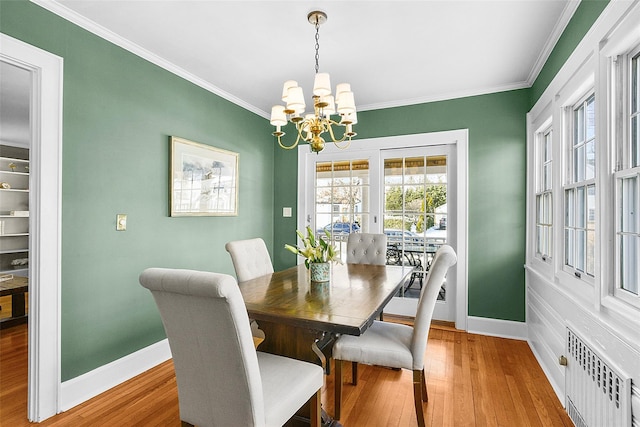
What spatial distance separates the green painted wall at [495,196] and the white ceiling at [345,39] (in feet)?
0.74

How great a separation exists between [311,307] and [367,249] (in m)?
1.67

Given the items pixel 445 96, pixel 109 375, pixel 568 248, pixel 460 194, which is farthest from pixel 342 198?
pixel 109 375

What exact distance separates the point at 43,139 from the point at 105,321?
1.29m

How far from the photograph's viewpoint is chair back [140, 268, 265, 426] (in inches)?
44.4

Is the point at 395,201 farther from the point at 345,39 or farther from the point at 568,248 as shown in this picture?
the point at 345,39

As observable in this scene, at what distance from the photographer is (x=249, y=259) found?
256cm

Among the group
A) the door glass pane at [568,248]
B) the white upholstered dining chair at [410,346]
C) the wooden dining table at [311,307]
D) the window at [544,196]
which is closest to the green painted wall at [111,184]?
the wooden dining table at [311,307]

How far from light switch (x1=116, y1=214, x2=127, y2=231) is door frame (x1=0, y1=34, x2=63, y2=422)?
1.35ft

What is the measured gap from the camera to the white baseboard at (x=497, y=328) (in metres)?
3.24

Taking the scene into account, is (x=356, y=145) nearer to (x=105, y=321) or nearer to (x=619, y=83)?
(x=619, y=83)

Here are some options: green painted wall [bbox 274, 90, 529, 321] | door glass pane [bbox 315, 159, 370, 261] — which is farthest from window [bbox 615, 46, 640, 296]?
door glass pane [bbox 315, 159, 370, 261]

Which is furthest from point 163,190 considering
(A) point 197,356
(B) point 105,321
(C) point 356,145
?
(C) point 356,145

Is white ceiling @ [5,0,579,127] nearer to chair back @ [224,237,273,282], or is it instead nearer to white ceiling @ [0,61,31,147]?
white ceiling @ [0,61,31,147]

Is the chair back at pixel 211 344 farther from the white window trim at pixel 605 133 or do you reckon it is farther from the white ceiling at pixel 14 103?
the white ceiling at pixel 14 103
